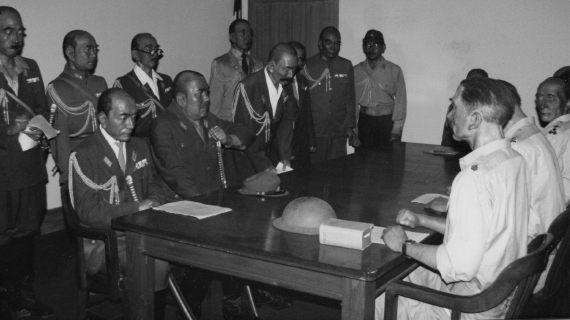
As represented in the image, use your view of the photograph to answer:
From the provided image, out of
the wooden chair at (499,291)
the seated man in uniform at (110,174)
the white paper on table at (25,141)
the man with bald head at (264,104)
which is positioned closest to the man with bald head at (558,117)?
the wooden chair at (499,291)

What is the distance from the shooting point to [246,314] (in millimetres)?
3201

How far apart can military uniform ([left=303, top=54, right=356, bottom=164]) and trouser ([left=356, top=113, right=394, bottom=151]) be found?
431mm

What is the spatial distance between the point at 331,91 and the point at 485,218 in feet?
13.1

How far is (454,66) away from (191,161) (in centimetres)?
388

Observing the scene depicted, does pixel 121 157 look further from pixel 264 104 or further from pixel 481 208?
pixel 481 208

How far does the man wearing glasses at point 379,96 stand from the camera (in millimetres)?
6137

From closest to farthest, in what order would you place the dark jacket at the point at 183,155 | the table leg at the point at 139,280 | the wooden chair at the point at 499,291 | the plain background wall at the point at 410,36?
the wooden chair at the point at 499,291, the table leg at the point at 139,280, the dark jacket at the point at 183,155, the plain background wall at the point at 410,36

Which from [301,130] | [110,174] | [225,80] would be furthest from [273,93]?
[110,174]

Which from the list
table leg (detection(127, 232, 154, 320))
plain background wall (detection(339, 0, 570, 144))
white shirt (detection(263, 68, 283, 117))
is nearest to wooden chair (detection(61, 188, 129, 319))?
table leg (detection(127, 232, 154, 320))

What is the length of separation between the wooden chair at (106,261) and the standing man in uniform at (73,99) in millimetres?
1332

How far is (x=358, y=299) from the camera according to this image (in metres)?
1.81

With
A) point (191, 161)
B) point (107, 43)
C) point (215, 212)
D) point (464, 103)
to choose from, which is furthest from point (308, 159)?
point (464, 103)

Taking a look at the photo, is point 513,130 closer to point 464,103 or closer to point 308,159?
point 464,103

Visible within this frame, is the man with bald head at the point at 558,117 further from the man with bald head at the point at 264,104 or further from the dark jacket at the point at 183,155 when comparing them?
the dark jacket at the point at 183,155
